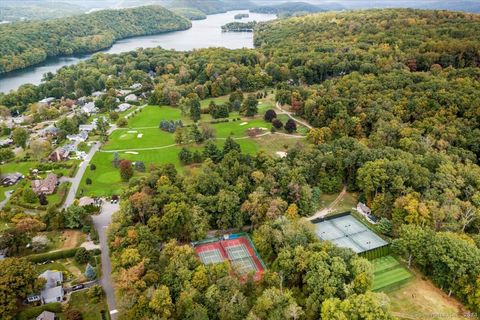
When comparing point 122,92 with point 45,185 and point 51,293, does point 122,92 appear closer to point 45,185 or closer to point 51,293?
point 45,185

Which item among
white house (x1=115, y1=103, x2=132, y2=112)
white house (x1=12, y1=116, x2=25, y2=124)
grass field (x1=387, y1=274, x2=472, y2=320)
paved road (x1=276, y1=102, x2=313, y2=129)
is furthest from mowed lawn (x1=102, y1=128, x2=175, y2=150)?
grass field (x1=387, y1=274, x2=472, y2=320)

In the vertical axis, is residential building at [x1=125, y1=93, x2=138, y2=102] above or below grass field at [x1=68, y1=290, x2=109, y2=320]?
above

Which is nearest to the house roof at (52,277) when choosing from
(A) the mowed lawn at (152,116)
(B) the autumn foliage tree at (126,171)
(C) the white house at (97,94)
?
(B) the autumn foliage tree at (126,171)

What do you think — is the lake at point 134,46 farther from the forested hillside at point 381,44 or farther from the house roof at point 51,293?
the house roof at point 51,293

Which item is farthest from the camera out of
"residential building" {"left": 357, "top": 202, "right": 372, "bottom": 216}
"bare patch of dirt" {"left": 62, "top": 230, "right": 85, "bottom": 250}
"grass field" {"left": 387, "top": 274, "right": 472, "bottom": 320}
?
"residential building" {"left": 357, "top": 202, "right": 372, "bottom": 216}

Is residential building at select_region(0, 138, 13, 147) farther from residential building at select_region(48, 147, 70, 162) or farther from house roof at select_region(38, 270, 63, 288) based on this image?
house roof at select_region(38, 270, 63, 288)
